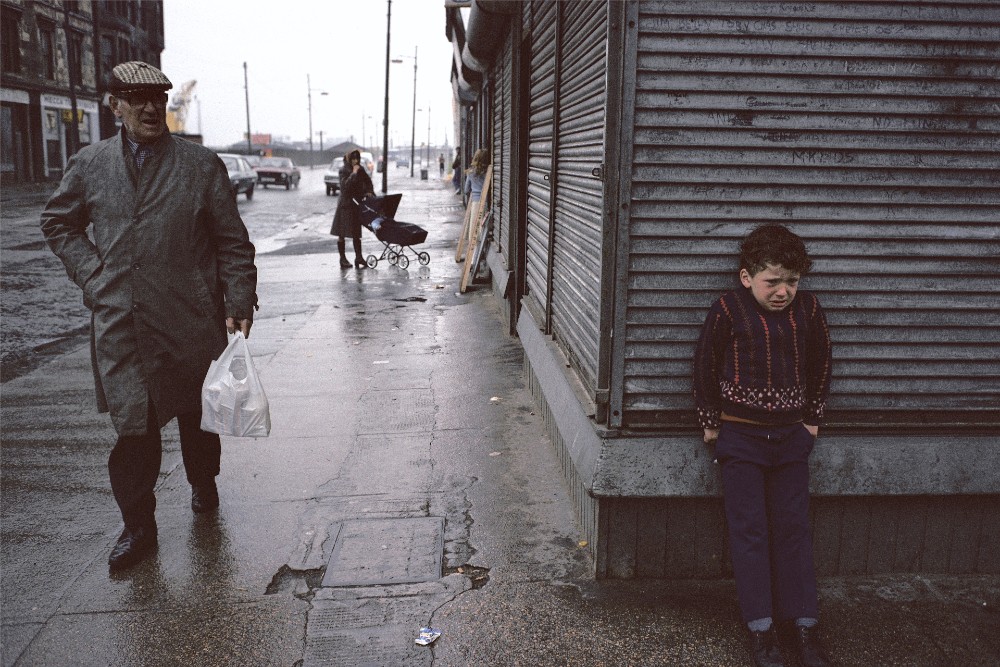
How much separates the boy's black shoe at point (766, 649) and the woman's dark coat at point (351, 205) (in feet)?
38.9

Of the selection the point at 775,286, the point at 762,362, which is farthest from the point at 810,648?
the point at 775,286

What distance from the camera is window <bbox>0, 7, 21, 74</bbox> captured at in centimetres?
3912

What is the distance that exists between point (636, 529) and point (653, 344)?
785mm

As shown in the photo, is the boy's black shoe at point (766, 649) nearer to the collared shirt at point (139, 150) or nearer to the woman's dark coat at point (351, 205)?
the collared shirt at point (139, 150)

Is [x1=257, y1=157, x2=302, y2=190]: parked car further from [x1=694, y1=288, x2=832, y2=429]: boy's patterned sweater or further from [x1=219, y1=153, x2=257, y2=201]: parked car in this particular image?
[x1=694, y1=288, x2=832, y2=429]: boy's patterned sweater

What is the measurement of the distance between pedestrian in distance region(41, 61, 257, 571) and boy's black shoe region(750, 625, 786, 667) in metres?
2.62

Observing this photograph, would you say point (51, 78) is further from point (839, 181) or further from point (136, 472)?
point (839, 181)

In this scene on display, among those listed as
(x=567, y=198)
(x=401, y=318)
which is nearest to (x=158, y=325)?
(x=567, y=198)

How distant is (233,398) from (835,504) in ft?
8.57

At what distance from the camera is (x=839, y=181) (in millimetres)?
3459

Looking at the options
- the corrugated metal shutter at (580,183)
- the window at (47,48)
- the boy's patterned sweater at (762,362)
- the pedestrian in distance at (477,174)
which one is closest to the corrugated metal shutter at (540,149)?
the corrugated metal shutter at (580,183)

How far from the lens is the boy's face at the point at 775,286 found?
3174mm

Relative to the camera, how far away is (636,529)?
144 inches

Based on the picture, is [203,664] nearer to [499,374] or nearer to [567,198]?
[567,198]
